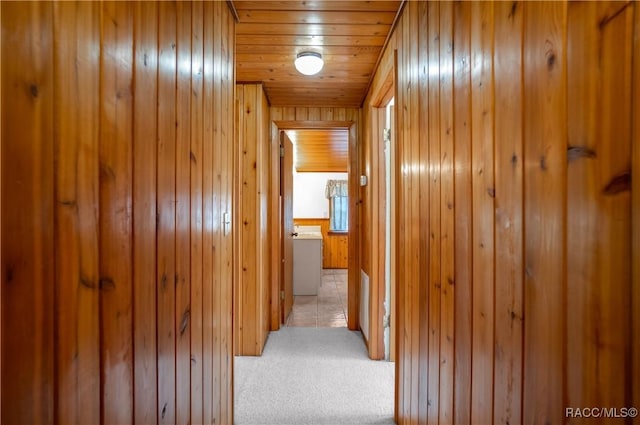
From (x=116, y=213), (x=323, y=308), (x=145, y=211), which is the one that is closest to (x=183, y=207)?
(x=145, y=211)

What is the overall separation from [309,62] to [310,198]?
511 cm

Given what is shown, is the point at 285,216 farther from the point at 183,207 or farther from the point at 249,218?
the point at 183,207

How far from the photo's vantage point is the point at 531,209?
25.9 inches

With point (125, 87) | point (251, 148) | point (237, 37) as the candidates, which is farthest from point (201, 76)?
point (251, 148)

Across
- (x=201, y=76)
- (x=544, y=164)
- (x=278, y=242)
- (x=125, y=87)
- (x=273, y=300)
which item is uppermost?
(x=201, y=76)

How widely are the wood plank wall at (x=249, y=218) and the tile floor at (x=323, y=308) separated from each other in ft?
2.73

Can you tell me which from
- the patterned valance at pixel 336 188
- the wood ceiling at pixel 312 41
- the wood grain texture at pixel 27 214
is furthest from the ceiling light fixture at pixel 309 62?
the patterned valance at pixel 336 188

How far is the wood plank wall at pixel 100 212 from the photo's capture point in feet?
1.63

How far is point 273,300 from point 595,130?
295 centimetres

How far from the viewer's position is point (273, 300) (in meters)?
3.10

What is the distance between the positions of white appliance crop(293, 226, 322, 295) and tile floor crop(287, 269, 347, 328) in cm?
14

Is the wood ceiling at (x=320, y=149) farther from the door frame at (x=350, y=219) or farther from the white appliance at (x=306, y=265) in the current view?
the white appliance at (x=306, y=265)

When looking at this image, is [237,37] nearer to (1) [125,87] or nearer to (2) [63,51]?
(1) [125,87]

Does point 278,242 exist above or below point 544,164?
below
